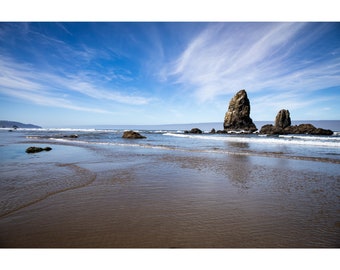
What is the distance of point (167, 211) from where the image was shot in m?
4.03

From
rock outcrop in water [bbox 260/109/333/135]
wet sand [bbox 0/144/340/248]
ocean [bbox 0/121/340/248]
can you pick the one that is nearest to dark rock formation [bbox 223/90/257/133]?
rock outcrop in water [bbox 260/109/333/135]

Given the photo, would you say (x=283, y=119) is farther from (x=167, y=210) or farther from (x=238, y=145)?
(x=167, y=210)

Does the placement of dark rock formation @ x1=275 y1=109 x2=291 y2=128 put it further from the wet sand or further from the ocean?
the ocean

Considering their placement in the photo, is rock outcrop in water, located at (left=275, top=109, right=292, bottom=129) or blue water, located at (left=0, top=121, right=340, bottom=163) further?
rock outcrop in water, located at (left=275, top=109, right=292, bottom=129)

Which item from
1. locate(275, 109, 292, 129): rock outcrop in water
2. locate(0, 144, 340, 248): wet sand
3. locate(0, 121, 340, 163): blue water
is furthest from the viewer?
locate(275, 109, 292, 129): rock outcrop in water

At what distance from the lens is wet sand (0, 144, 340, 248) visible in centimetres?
299

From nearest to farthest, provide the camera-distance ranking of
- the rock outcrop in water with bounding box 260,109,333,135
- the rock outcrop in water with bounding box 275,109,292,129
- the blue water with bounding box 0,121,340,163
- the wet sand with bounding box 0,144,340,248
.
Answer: the wet sand with bounding box 0,144,340,248 < the blue water with bounding box 0,121,340,163 < the rock outcrop in water with bounding box 260,109,333,135 < the rock outcrop in water with bounding box 275,109,292,129

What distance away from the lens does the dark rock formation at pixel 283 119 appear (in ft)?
209

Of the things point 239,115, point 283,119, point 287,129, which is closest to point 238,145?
point 287,129

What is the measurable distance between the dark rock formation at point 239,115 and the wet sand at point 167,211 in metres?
69.5

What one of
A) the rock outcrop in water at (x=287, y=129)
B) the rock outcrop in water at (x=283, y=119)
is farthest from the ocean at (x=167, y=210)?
the rock outcrop in water at (x=283, y=119)

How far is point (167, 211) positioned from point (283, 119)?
73.7 meters

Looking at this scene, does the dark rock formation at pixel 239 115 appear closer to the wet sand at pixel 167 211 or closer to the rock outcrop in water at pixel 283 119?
the rock outcrop in water at pixel 283 119

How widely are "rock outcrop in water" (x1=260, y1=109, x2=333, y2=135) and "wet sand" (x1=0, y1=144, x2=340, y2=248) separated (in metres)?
52.7
